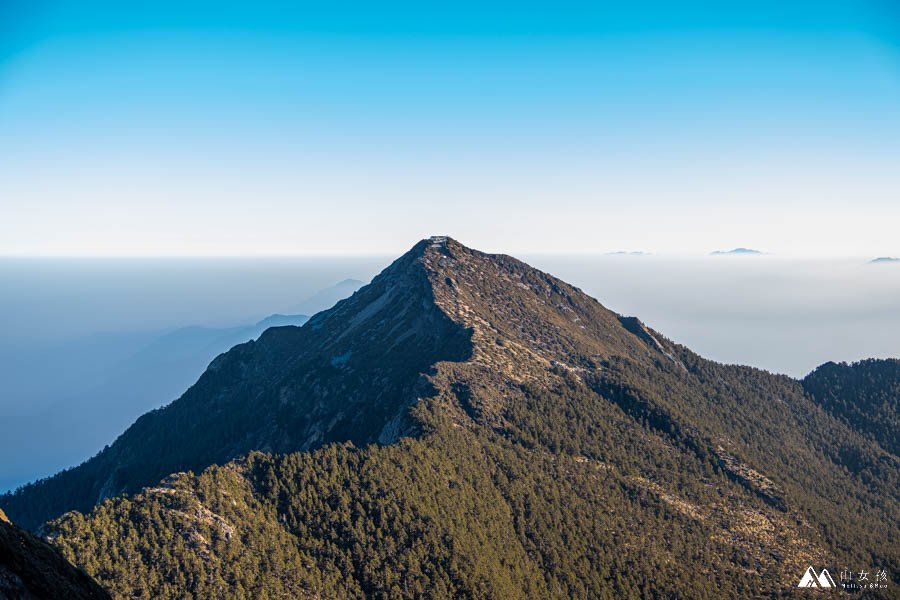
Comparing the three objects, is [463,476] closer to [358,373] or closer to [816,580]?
[358,373]

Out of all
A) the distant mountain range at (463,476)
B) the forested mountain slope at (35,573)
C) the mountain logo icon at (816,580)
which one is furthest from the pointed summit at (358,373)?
the forested mountain slope at (35,573)

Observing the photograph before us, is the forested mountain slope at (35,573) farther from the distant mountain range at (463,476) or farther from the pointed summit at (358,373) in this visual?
the pointed summit at (358,373)

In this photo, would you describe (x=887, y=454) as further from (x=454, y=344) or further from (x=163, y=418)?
(x=163, y=418)

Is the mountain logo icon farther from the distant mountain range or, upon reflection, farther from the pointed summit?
the pointed summit

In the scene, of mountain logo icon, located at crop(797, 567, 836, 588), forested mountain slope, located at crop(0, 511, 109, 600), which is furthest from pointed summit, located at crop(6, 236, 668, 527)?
forested mountain slope, located at crop(0, 511, 109, 600)

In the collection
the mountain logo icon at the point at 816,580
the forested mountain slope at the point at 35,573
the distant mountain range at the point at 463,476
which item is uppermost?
the forested mountain slope at the point at 35,573

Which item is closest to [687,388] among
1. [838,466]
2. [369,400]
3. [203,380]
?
[838,466]
